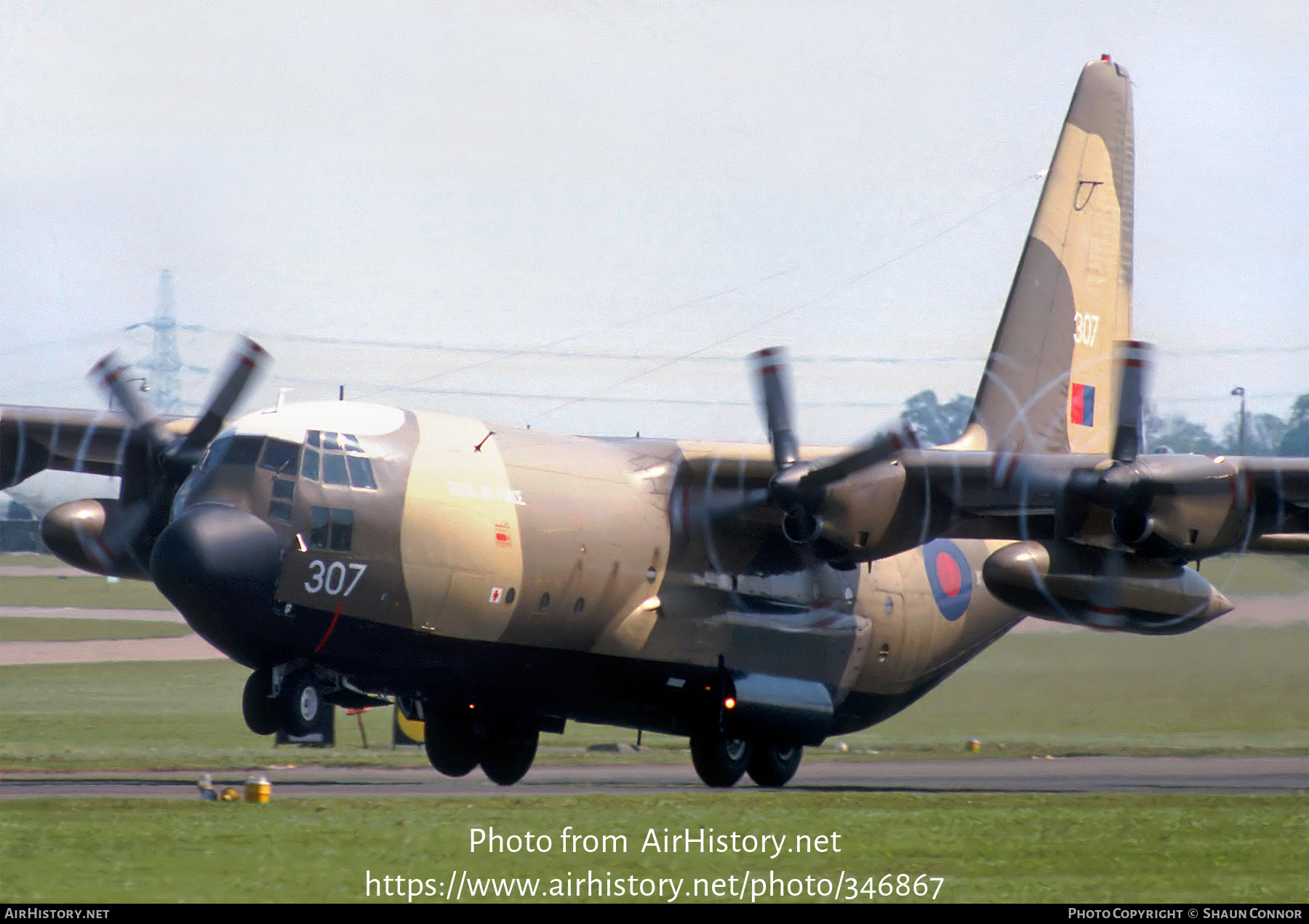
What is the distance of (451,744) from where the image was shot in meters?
20.8

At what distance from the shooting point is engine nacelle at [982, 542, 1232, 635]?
20000mm

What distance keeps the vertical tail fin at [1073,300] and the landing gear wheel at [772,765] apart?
5.49m

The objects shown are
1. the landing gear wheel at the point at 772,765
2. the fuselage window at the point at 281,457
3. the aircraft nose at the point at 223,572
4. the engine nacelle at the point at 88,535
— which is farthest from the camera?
the landing gear wheel at the point at 772,765

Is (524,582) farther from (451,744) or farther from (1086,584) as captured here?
(1086,584)

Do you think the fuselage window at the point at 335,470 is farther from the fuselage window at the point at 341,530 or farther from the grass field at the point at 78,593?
the grass field at the point at 78,593

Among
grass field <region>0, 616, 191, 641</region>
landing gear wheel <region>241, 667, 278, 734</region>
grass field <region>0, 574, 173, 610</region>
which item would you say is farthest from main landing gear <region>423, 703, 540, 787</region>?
grass field <region>0, 574, 173, 610</region>

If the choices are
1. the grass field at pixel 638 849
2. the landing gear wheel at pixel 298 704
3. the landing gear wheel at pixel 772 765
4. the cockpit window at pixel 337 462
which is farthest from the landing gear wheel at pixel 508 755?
the cockpit window at pixel 337 462

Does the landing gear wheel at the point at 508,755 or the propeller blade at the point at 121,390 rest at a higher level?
the propeller blade at the point at 121,390

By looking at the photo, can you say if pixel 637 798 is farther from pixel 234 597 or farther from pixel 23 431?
pixel 23 431

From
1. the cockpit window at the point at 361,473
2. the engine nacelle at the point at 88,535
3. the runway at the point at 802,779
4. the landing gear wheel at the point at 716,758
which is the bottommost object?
the runway at the point at 802,779

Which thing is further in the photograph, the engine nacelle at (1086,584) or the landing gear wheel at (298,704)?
the engine nacelle at (1086,584)

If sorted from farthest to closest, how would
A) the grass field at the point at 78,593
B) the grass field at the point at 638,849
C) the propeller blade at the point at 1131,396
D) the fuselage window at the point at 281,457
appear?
the grass field at the point at 78,593 < the propeller blade at the point at 1131,396 < the fuselage window at the point at 281,457 < the grass field at the point at 638,849

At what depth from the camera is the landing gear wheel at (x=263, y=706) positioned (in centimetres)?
1730

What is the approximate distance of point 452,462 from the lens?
60.3 ft
